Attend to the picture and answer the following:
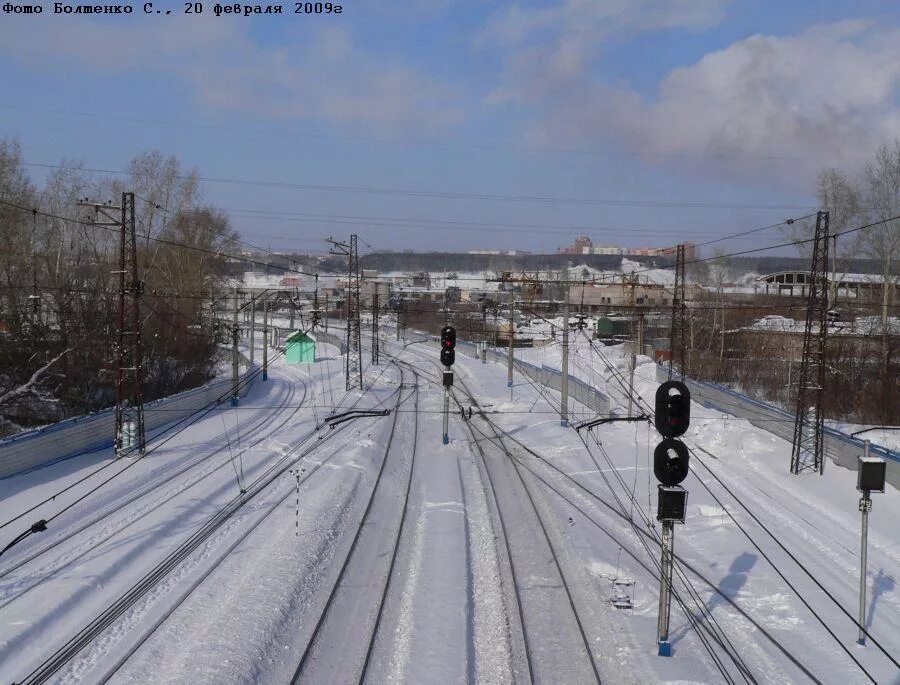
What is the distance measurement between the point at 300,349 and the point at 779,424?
3434 cm

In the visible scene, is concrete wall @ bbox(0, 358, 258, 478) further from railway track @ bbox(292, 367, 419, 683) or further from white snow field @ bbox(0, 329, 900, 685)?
railway track @ bbox(292, 367, 419, 683)

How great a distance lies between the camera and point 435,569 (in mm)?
11297

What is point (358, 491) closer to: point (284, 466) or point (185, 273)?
point (284, 466)

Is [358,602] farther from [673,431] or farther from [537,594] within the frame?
[673,431]

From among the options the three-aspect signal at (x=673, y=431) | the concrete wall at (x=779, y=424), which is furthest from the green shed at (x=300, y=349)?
the three-aspect signal at (x=673, y=431)

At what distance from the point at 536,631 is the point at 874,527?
290 inches

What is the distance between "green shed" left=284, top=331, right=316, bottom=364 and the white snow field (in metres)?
27.4

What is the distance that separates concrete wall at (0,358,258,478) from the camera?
15750 mm

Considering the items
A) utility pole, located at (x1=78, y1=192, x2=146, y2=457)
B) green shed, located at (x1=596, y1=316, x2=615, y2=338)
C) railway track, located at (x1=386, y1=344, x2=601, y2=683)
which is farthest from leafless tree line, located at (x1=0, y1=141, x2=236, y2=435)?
green shed, located at (x1=596, y1=316, x2=615, y2=338)

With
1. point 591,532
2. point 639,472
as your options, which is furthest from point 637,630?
point 639,472

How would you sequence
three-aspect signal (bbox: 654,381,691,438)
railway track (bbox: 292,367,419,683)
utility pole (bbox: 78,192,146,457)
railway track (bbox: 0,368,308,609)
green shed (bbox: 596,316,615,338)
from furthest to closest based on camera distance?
green shed (bbox: 596,316,615,338), utility pole (bbox: 78,192,146,457), railway track (bbox: 0,368,308,609), railway track (bbox: 292,367,419,683), three-aspect signal (bbox: 654,381,691,438)

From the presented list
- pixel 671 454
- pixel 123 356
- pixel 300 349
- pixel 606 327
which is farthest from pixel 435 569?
pixel 606 327

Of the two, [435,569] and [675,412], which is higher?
[675,412]

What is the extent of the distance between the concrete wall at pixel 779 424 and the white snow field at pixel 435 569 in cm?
43
